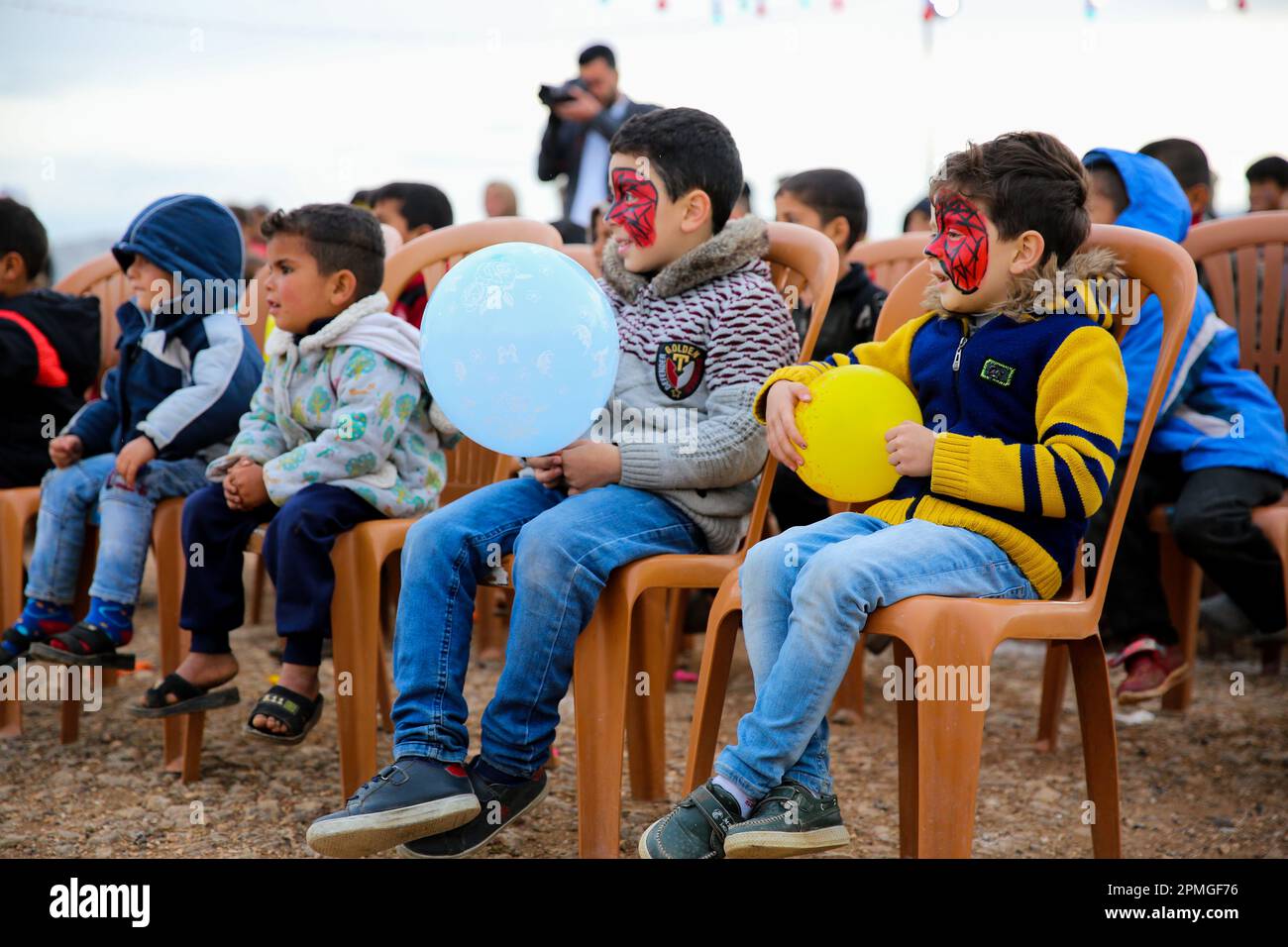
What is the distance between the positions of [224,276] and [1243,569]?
7.63 feet

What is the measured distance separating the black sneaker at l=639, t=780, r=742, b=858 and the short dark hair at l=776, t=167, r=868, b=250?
2.16 metres

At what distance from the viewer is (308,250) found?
258 centimetres

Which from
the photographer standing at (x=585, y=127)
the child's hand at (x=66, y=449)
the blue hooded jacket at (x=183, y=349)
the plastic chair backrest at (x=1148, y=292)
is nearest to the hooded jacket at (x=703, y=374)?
the plastic chair backrest at (x=1148, y=292)

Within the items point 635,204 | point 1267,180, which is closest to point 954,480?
point 635,204

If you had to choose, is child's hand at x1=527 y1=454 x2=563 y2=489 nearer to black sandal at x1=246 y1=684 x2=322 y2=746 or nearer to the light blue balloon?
the light blue balloon

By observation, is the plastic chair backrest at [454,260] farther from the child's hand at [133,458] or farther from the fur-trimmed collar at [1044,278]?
the fur-trimmed collar at [1044,278]

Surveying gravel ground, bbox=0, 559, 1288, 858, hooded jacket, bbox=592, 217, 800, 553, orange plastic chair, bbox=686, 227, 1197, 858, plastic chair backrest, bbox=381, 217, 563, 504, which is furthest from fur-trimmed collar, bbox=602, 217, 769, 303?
gravel ground, bbox=0, 559, 1288, 858

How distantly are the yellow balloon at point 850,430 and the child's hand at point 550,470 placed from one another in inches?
17.9

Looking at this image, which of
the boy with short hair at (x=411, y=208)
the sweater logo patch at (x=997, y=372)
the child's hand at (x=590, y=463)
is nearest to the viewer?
the sweater logo patch at (x=997, y=372)

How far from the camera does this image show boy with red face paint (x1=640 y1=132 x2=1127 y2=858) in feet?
5.67

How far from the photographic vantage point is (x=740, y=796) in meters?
1.74

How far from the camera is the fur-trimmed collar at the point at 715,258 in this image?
90.4 inches
